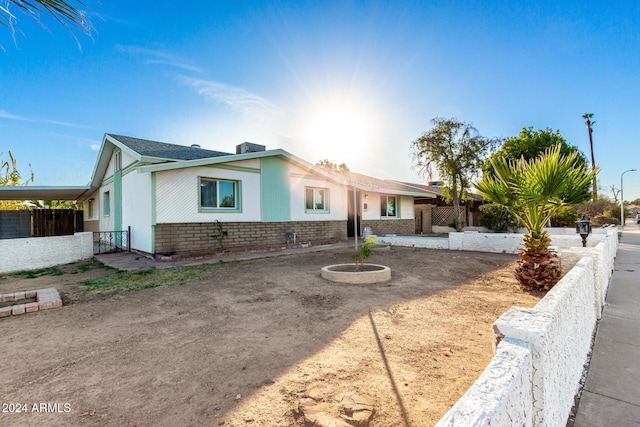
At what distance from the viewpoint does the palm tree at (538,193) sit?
16.7 feet

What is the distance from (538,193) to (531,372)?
15.6ft

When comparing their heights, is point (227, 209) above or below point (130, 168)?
below

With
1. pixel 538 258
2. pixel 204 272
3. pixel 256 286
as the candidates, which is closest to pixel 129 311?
pixel 256 286

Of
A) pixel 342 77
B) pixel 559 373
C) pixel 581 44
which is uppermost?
pixel 581 44

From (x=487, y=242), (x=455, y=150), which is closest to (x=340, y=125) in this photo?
(x=487, y=242)

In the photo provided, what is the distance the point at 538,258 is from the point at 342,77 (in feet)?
27.0

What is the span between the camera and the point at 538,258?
19.0ft

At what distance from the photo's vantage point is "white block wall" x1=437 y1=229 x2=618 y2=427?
3.62 ft

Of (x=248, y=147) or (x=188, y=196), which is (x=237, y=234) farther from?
(x=248, y=147)

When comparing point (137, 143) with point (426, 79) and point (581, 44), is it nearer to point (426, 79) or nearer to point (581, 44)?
point (426, 79)

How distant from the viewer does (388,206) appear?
18266 millimetres

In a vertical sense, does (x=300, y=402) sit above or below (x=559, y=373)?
below

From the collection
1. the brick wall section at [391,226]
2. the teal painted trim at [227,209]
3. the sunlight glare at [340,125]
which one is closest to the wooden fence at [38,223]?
the teal painted trim at [227,209]

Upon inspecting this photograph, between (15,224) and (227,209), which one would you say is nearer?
(227,209)
